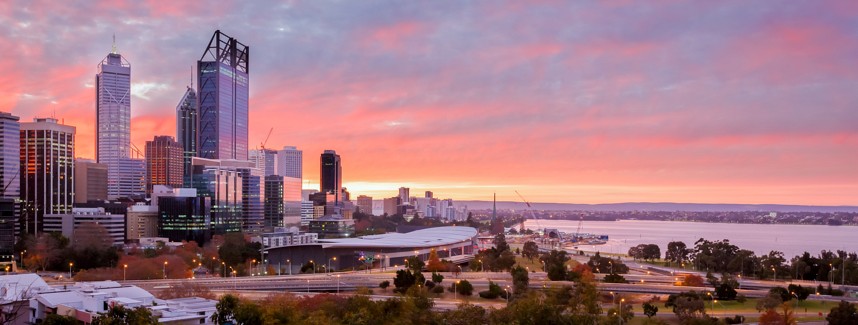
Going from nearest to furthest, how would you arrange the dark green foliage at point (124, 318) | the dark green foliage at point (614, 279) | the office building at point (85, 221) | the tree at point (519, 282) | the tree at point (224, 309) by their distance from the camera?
the dark green foliage at point (124, 318)
the tree at point (224, 309)
the tree at point (519, 282)
the dark green foliage at point (614, 279)
the office building at point (85, 221)

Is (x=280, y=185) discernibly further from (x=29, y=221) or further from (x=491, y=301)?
(x=491, y=301)

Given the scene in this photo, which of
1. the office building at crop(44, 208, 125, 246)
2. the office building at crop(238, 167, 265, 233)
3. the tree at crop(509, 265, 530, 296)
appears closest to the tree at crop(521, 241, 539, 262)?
the tree at crop(509, 265, 530, 296)

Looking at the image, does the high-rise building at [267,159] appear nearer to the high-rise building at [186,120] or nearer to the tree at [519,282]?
the high-rise building at [186,120]

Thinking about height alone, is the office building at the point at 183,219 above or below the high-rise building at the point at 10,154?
→ below

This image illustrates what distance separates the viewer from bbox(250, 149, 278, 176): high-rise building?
163 m

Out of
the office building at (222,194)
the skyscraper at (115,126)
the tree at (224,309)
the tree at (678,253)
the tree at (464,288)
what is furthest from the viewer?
the skyscraper at (115,126)

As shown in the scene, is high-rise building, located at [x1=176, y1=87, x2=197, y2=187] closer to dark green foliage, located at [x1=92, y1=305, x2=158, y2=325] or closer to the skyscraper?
the skyscraper

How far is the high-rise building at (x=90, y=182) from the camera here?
106500 millimetres

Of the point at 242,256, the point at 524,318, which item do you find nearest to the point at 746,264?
the point at 524,318

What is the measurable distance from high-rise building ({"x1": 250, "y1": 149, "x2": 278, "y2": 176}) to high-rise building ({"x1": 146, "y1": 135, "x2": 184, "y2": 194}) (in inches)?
911

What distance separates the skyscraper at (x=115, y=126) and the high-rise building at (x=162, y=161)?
2.94m

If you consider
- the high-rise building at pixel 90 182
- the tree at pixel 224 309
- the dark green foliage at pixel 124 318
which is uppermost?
the high-rise building at pixel 90 182

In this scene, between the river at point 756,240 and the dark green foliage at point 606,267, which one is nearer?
the dark green foliage at point 606,267

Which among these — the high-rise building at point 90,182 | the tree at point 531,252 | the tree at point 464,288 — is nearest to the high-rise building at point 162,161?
the high-rise building at point 90,182
